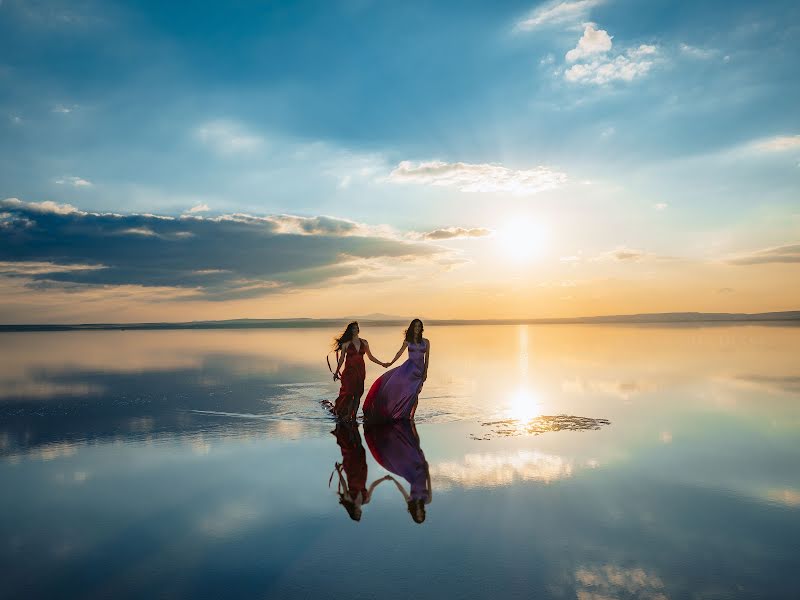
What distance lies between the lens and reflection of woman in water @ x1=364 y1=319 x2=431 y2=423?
16.6 m

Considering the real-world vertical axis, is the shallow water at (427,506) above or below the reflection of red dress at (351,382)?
below

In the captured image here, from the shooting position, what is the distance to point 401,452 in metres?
12.9

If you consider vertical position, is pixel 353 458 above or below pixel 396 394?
below

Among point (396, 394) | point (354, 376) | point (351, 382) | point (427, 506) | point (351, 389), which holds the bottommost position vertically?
point (427, 506)

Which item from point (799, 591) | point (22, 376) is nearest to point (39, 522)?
point (799, 591)

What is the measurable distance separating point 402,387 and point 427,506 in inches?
295

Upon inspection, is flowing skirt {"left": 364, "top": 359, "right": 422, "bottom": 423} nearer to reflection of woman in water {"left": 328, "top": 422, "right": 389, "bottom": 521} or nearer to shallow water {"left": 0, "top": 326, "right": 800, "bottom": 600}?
shallow water {"left": 0, "top": 326, "right": 800, "bottom": 600}

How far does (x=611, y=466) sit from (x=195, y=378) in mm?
21501

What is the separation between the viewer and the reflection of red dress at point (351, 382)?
1689 centimetres

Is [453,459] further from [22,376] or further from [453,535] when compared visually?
[22,376]

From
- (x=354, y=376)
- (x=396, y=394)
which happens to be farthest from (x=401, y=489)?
(x=354, y=376)

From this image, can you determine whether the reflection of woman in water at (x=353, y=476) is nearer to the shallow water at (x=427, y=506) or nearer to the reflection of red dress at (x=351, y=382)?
the shallow water at (x=427, y=506)

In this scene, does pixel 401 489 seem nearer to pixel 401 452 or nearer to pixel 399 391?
pixel 401 452

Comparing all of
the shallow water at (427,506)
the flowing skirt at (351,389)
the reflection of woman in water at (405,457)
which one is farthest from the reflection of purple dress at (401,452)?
the flowing skirt at (351,389)
